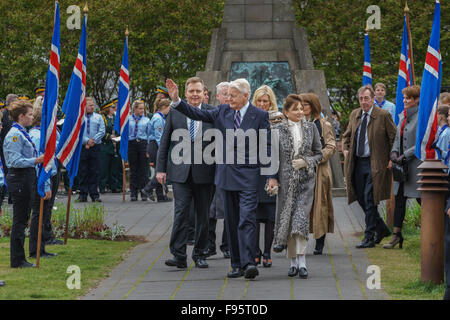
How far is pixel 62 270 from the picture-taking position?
31.7ft

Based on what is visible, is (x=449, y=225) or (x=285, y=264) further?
(x=285, y=264)

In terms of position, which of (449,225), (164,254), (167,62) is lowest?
(164,254)

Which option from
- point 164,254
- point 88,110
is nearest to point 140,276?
point 164,254

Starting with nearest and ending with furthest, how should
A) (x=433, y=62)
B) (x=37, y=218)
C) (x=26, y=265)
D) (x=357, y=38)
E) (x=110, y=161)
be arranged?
(x=433, y=62) → (x=26, y=265) → (x=37, y=218) → (x=110, y=161) → (x=357, y=38)

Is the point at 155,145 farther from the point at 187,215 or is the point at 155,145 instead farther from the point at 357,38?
the point at 357,38

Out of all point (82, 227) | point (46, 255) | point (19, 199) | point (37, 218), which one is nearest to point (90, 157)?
point (82, 227)

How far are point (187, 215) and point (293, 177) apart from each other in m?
1.31

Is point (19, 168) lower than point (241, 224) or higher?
higher

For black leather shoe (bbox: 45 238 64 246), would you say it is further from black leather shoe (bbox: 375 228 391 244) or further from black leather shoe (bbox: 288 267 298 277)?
black leather shoe (bbox: 375 228 391 244)

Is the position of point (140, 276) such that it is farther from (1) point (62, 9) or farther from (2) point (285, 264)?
(1) point (62, 9)

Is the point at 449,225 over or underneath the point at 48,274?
over

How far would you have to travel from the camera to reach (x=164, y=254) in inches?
431
